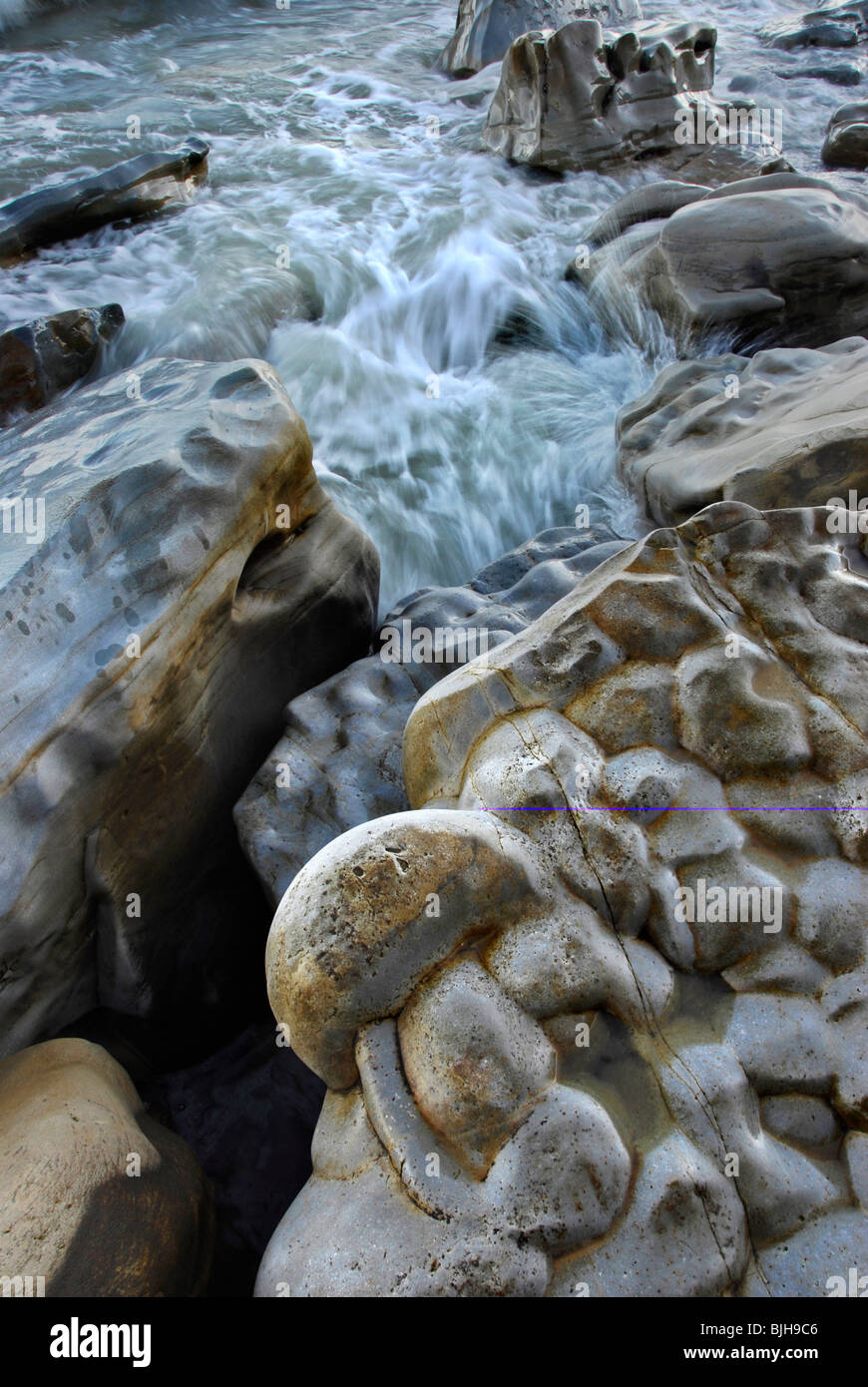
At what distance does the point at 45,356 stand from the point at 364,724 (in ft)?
10.4

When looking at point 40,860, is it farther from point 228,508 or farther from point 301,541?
point 301,541

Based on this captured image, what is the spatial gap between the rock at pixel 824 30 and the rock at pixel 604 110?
163 inches

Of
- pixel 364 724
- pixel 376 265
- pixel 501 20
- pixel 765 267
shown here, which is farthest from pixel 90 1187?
pixel 501 20

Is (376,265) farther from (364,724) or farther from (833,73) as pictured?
(833,73)

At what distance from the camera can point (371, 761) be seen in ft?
9.53

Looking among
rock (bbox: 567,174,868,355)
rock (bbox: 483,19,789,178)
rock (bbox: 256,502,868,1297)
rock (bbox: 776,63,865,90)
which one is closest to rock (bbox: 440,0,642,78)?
rock (bbox: 776,63,865,90)

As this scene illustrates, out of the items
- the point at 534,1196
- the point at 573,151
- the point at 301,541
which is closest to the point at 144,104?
the point at 573,151

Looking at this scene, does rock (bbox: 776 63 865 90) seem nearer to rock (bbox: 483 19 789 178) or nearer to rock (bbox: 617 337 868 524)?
rock (bbox: 483 19 789 178)

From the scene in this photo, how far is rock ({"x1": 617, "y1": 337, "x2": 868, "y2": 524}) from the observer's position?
320 centimetres

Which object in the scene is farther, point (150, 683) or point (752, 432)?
point (752, 432)

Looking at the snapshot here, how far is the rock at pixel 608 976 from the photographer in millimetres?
1576

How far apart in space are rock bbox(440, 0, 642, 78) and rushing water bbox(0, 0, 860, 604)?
267 mm

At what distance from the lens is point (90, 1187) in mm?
1866

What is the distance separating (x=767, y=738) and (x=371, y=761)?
1.27m
